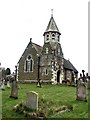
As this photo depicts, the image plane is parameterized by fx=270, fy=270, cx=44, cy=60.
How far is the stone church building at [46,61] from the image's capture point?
49.2 meters

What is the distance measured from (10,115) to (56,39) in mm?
38023

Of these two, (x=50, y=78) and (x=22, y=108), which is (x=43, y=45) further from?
(x=22, y=108)

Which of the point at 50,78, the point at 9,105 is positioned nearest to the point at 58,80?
the point at 50,78

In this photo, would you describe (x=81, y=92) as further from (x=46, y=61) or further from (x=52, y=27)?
(x=52, y=27)

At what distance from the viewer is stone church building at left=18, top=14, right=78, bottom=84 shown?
1938 inches

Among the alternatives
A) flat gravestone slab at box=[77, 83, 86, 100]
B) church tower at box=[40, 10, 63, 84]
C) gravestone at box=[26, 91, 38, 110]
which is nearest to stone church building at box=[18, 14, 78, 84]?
church tower at box=[40, 10, 63, 84]

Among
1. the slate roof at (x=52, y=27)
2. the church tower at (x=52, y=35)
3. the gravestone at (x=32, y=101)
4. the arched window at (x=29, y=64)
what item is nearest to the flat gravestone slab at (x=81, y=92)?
the gravestone at (x=32, y=101)

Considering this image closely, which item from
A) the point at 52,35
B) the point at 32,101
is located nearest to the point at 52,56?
the point at 52,35

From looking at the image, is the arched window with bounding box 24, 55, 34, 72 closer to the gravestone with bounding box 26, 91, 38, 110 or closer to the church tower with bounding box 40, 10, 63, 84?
the church tower with bounding box 40, 10, 63, 84

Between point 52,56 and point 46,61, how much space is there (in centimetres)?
144

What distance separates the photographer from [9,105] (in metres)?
17.5

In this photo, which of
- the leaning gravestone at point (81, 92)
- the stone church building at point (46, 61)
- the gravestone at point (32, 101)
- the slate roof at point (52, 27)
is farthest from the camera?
the slate roof at point (52, 27)

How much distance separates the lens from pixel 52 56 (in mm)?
49719

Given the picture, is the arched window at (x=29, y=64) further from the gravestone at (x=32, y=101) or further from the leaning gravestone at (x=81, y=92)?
the gravestone at (x=32, y=101)
